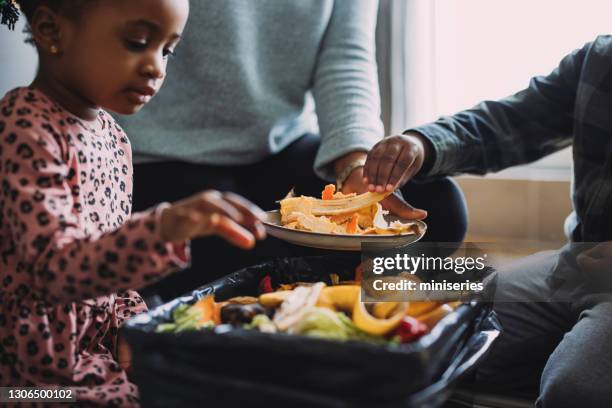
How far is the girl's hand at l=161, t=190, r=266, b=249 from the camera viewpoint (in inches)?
25.0

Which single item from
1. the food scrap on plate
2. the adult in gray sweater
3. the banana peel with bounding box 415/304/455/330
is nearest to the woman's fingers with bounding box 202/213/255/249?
the banana peel with bounding box 415/304/455/330

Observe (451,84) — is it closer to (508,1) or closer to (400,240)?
(508,1)

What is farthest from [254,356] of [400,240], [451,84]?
[451,84]

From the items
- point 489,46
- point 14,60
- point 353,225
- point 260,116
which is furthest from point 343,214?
point 489,46

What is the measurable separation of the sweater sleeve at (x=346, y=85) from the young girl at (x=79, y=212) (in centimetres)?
58

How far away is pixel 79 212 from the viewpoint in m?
0.83

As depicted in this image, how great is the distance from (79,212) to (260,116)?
0.71m

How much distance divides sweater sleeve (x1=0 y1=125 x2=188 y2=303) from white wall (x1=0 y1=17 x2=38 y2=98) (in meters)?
0.61

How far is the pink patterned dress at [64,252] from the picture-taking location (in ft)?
2.23

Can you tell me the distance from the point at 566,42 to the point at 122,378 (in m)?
1.79

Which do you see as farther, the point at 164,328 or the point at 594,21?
the point at 594,21

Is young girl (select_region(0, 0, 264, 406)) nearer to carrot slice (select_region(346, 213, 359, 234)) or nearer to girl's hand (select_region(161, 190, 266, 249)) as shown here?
girl's hand (select_region(161, 190, 266, 249))

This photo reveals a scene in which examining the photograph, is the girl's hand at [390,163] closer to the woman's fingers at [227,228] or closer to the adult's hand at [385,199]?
the adult's hand at [385,199]

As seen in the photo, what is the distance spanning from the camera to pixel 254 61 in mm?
1491
